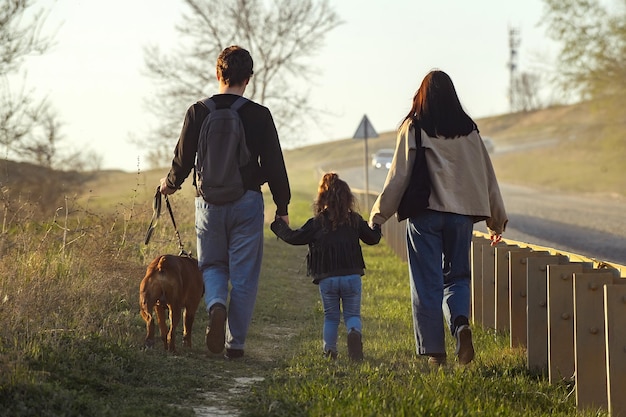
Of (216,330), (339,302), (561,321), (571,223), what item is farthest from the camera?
(571,223)

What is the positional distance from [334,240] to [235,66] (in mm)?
1485

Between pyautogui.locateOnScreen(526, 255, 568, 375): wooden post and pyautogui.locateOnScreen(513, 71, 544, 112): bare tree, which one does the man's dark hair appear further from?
pyautogui.locateOnScreen(513, 71, 544, 112): bare tree

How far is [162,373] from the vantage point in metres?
7.36

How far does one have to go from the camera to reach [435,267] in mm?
7973

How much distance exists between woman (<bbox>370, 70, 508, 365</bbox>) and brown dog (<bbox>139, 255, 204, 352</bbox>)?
61.4 inches

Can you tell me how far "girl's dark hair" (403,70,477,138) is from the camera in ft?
25.9

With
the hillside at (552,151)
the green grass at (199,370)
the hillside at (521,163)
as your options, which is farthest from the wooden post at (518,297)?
the hillside at (552,151)

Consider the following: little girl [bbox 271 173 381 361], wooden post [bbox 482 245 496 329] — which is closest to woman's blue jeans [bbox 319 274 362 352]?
little girl [bbox 271 173 381 361]

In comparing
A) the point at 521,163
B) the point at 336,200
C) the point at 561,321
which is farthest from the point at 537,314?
the point at 521,163

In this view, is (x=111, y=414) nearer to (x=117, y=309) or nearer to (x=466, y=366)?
(x=466, y=366)

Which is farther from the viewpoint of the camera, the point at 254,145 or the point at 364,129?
the point at 364,129

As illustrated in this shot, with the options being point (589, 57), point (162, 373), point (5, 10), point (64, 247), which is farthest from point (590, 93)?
point (162, 373)

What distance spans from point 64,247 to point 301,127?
88.8 feet

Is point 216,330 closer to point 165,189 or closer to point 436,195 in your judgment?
point 165,189
